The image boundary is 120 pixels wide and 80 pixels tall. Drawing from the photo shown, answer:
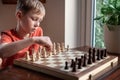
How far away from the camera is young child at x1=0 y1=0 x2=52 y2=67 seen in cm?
117

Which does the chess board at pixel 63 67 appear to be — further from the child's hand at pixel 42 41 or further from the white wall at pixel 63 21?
the white wall at pixel 63 21

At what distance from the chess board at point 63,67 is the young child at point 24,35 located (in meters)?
0.10

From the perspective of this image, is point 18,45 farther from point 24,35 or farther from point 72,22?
point 72,22

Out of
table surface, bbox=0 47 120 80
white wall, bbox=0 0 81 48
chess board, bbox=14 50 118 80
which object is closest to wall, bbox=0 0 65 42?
white wall, bbox=0 0 81 48

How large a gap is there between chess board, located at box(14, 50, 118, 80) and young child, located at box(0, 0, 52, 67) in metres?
0.10

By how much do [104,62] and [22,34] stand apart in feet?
1.93

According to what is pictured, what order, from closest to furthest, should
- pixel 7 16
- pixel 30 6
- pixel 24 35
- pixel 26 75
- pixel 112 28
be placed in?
pixel 26 75 → pixel 30 6 → pixel 24 35 → pixel 112 28 → pixel 7 16

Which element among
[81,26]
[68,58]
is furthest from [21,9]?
[81,26]

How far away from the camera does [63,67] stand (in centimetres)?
100

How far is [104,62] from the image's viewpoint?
1.10 meters

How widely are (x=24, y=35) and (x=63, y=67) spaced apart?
52cm

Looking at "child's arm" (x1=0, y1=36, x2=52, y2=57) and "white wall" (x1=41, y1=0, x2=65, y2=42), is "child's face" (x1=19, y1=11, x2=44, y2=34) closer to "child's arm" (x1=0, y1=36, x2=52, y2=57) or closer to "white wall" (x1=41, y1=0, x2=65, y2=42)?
"child's arm" (x1=0, y1=36, x2=52, y2=57)

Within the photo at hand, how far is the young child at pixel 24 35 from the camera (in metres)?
1.17

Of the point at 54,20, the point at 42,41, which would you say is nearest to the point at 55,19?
the point at 54,20
